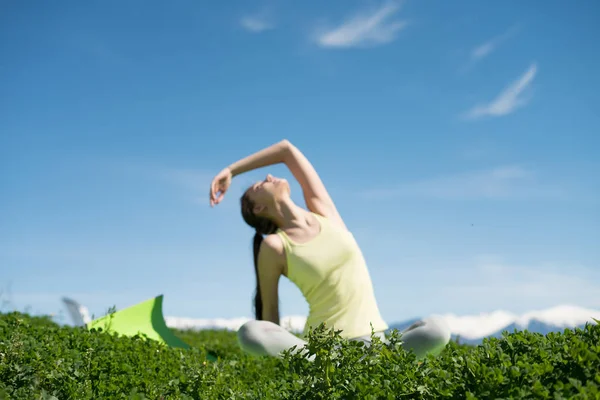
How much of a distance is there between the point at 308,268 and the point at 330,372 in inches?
106

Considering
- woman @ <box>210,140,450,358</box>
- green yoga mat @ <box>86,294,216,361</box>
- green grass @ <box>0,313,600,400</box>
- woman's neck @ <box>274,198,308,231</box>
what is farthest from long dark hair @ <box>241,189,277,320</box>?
green yoga mat @ <box>86,294,216,361</box>

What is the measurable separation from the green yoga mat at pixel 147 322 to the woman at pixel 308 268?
1832 millimetres

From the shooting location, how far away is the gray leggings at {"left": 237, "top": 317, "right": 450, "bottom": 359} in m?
5.58

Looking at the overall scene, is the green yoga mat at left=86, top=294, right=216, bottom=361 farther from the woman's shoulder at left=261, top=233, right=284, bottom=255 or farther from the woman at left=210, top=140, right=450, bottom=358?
the woman's shoulder at left=261, top=233, right=284, bottom=255

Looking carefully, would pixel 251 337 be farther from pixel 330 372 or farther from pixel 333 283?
pixel 330 372

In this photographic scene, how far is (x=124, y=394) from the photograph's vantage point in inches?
156

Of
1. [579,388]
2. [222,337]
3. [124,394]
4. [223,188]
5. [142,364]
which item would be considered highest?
[223,188]

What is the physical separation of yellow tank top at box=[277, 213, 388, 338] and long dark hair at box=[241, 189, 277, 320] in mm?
373

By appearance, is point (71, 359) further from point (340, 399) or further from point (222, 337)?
point (222, 337)

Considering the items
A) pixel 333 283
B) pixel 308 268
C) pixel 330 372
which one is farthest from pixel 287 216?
pixel 330 372

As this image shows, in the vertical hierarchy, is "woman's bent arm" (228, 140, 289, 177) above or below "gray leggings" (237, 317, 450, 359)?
above

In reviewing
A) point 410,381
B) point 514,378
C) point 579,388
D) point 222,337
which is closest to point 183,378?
point 410,381

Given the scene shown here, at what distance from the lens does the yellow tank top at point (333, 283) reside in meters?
5.89

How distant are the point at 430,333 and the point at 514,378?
288cm
